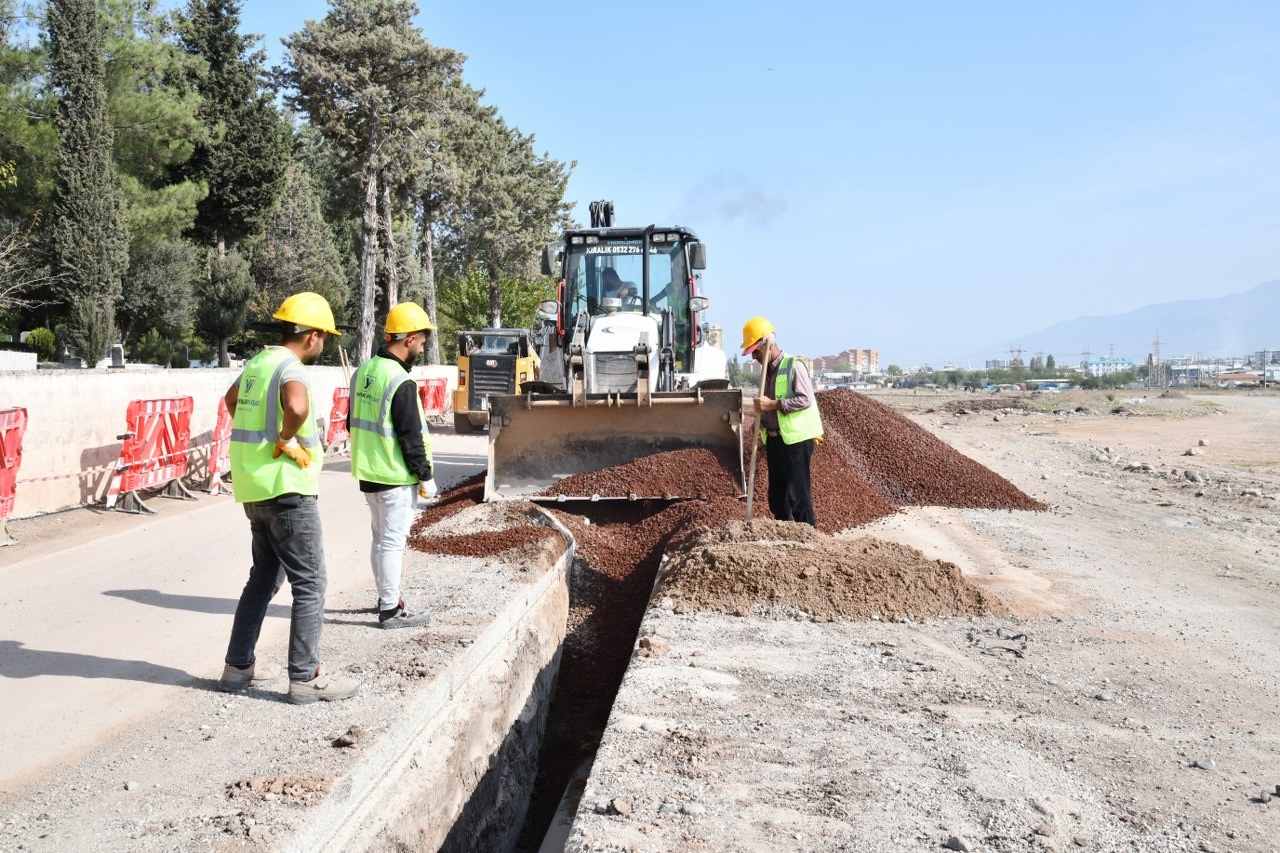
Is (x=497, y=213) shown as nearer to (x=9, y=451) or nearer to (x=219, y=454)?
(x=219, y=454)

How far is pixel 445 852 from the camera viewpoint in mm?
5074

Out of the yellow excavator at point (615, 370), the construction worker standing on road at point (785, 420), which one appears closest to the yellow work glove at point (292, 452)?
the construction worker standing on road at point (785, 420)

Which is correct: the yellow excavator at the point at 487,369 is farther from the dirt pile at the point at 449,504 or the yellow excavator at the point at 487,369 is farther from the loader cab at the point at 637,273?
the dirt pile at the point at 449,504

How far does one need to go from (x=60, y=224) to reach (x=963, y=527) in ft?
92.1

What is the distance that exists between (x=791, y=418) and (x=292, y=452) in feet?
14.7

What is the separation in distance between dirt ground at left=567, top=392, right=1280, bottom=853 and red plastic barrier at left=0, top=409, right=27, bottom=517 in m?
6.74

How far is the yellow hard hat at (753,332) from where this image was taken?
879 centimetres

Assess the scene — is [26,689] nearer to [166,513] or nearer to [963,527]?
[166,513]

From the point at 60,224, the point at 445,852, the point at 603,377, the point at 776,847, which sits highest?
the point at 60,224

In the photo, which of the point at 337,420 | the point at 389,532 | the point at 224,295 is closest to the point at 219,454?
the point at 337,420

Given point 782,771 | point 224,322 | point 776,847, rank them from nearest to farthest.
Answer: point 776,847 → point 782,771 → point 224,322

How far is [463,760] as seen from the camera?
5.48 metres

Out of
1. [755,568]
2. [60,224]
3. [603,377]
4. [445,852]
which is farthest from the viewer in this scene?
[60,224]

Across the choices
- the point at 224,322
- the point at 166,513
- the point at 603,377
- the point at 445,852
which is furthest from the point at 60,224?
the point at 445,852
